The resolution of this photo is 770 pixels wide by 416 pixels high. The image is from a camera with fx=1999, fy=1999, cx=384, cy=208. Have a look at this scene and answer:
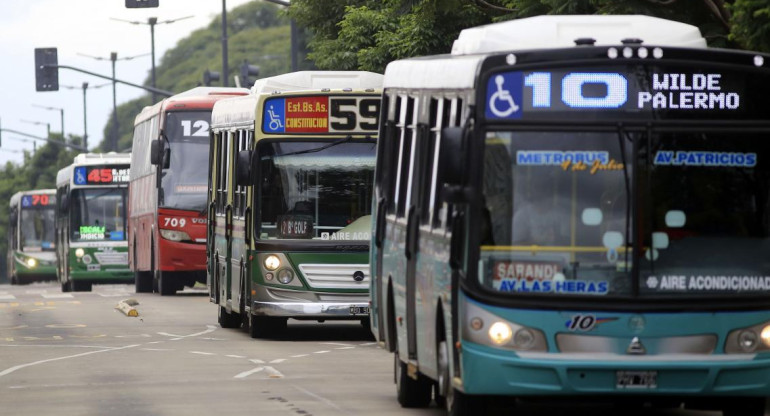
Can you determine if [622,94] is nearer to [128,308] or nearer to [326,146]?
[326,146]

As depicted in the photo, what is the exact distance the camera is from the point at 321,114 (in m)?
22.5

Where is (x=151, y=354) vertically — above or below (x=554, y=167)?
below

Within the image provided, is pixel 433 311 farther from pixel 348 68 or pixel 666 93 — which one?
pixel 348 68

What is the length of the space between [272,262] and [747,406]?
413 inches

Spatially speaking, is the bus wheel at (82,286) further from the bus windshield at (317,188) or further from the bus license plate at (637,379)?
the bus license plate at (637,379)

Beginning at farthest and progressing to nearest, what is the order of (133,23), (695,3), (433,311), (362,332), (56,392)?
1. (133,23)
2. (362,332)
3. (695,3)
4. (56,392)
5. (433,311)

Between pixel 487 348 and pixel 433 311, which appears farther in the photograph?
pixel 433 311

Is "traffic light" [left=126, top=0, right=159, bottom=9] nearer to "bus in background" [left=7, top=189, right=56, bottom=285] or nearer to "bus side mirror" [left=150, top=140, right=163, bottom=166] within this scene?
"bus side mirror" [left=150, top=140, right=163, bottom=166]

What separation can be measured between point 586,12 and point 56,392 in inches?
297

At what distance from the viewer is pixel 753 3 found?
15.1 meters

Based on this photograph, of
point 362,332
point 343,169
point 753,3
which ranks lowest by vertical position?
point 362,332

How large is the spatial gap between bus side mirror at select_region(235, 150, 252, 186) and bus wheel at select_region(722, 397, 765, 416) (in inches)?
410

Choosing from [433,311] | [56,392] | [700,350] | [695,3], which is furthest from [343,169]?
[700,350]

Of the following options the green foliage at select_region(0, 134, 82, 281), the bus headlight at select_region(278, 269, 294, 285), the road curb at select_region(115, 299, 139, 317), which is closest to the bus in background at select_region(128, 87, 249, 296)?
the road curb at select_region(115, 299, 139, 317)
